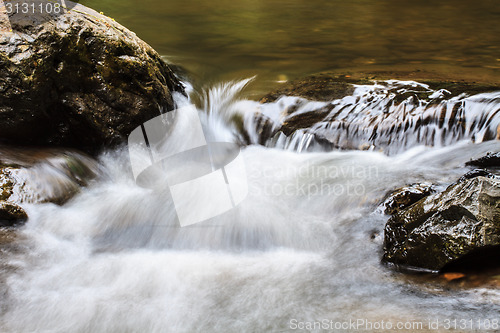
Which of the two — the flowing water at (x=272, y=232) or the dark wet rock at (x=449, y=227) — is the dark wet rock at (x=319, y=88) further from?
the dark wet rock at (x=449, y=227)

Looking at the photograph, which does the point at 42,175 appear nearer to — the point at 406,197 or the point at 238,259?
the point at 238,259

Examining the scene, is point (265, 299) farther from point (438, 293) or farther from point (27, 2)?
point (27, 2)

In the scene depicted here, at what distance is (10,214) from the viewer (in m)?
3.59

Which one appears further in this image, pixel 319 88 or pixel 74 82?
pixel 319 88

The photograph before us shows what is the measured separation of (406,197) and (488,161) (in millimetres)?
1051

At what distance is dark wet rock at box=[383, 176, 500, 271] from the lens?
2.71 metres

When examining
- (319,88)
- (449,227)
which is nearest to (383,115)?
(319,88)

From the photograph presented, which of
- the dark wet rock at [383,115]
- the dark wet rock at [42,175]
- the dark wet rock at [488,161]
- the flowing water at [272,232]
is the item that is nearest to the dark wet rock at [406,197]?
the flowing water at [272,232]

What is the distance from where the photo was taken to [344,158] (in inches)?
201

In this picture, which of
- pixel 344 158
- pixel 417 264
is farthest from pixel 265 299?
pixel 344 158

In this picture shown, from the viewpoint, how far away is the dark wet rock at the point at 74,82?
14.0 ft

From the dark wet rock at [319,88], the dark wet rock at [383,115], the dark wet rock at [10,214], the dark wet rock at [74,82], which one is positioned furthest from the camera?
the dark wet rock at [319,88]

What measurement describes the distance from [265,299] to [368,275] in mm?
832

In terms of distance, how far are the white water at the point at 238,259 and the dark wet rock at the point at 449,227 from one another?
0.20 meters
